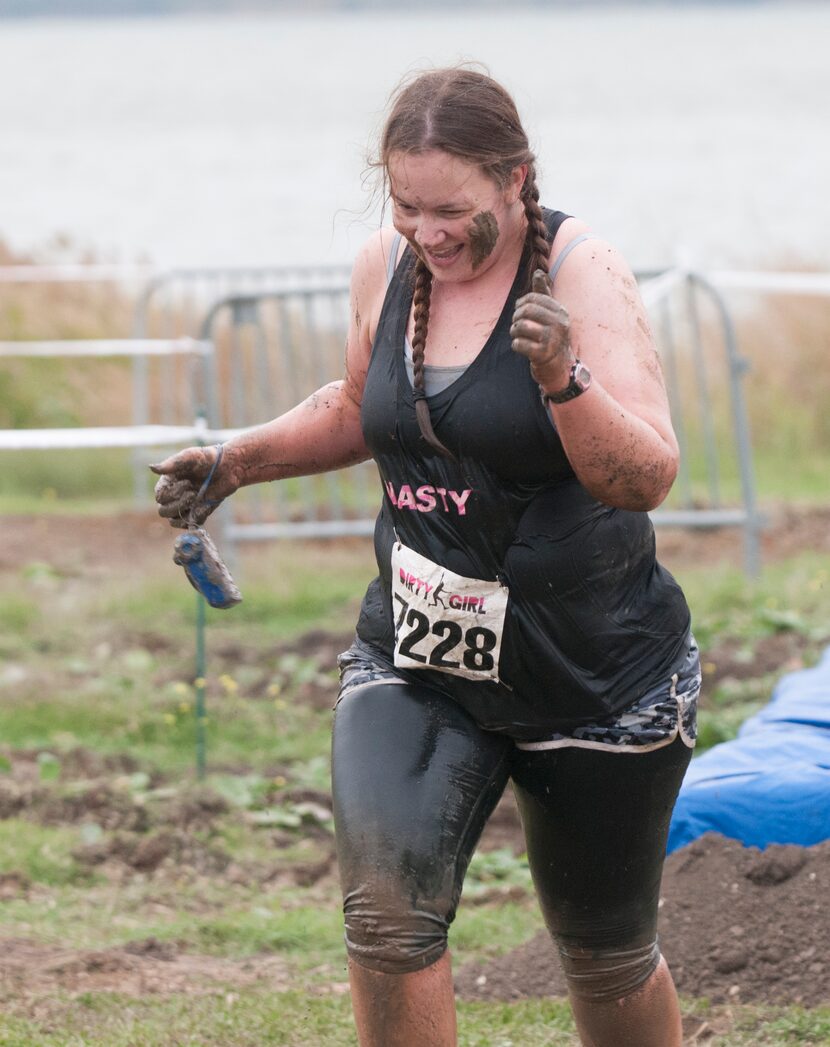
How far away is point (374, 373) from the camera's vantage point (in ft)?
9.14

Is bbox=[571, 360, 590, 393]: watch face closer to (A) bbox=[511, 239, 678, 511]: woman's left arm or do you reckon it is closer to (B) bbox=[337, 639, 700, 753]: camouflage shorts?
(A) bbox=[511, 239, 678, 511]: woman's left arm

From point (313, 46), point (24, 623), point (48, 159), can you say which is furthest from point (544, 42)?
point (24, 623)

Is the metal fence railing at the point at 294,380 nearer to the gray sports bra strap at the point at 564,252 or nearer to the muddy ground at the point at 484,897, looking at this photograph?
the muddy ground at the point at 484,897

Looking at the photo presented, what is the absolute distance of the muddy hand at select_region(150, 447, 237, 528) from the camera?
3049 mm

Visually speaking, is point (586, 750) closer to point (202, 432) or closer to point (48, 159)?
point (202, 432)

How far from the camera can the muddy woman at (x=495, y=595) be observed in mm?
2561

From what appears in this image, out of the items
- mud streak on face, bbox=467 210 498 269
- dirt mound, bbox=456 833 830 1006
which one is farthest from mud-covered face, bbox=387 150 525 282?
dirt mound, bbox=456 833 830 1006

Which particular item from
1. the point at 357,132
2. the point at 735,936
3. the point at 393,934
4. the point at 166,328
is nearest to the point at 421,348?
the point at 393,934

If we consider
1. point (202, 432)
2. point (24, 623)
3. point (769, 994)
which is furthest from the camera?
point (24, 623)

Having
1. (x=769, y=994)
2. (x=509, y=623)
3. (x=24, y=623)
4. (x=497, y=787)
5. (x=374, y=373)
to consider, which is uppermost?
(x=374, y=373)

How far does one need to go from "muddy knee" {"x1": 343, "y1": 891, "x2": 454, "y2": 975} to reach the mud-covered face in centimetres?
104

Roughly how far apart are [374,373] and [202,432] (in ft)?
9.57

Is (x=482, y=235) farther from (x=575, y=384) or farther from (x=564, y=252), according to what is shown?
(x=575, y=384)

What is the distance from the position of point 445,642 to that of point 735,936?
1.62m
